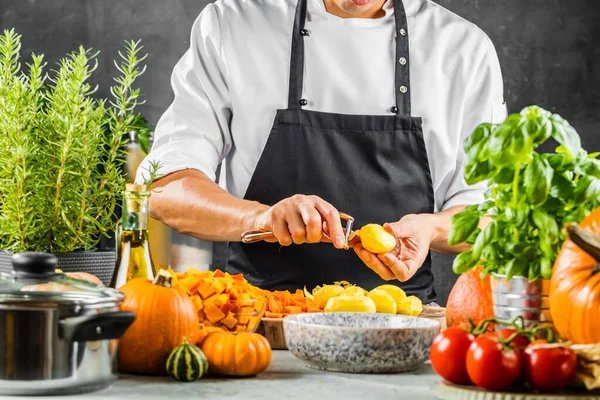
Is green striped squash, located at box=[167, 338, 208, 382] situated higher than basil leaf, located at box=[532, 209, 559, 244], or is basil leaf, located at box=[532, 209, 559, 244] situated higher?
basil leaf, located at box=[532, 209, 559, 244]

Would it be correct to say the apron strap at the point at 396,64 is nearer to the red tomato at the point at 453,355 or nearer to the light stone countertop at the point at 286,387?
the light stone countertop at the point at 286,387

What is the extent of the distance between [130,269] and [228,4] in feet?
4.62

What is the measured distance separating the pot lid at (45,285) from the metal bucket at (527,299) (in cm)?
55

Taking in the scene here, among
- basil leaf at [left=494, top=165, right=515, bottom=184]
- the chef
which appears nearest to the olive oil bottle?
basil leaf at [left=494, top=165, right=515, bottom=184]

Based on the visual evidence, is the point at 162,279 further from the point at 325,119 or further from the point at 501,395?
the point at 325,119

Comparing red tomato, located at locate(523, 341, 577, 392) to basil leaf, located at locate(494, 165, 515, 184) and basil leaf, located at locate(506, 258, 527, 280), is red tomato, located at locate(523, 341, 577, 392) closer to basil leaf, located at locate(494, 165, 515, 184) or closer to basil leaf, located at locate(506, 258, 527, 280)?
basil leaf, located at locate(506, 258, 527, 280)

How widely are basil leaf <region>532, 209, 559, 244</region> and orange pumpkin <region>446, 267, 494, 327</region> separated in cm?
20

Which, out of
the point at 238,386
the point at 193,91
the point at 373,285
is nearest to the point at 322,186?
the point at 373,285

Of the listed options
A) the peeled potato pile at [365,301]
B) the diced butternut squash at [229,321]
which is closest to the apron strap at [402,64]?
the peeled potato pile at [365,301]

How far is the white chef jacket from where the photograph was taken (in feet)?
8.26

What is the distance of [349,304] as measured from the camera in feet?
4.88

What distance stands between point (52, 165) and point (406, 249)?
3.20ft

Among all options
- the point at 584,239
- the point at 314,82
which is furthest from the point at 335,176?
the point at 584,239

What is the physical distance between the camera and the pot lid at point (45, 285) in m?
1.11
